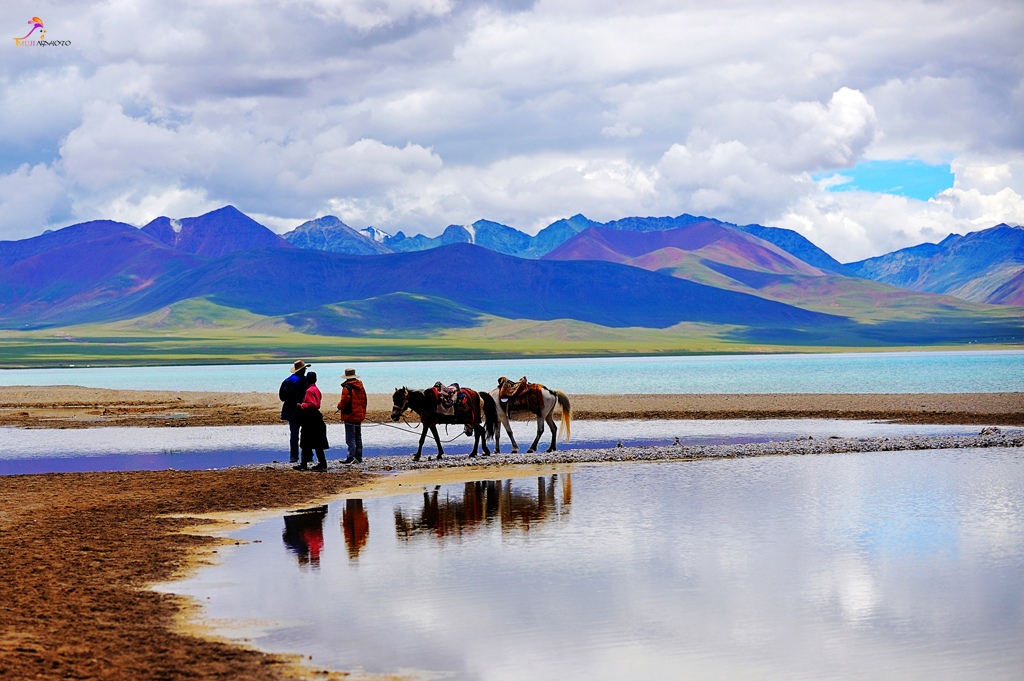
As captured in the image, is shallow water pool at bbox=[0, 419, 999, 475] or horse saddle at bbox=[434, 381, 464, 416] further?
shallow water pool at bbox=[0, 419, 999, 475]

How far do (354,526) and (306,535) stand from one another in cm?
86

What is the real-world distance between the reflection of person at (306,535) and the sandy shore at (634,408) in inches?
861

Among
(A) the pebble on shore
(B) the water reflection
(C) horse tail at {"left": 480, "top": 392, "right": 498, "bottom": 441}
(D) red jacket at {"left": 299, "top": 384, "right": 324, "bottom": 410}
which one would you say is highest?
(D) red jacket at {"left": 299, "top": 384, "right": 324, "bottom": 410}

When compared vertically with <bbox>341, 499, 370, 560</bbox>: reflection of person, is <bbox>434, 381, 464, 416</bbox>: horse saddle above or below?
above

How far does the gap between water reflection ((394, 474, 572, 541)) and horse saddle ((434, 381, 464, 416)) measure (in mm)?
3692

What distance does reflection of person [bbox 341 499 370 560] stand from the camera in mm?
13625

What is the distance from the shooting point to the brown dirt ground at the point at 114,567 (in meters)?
8.47

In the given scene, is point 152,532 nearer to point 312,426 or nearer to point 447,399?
point 312,426

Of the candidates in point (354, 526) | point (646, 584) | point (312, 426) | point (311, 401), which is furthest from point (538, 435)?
point (646, 584)

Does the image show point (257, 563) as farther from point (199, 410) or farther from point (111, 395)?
point (111, 395)

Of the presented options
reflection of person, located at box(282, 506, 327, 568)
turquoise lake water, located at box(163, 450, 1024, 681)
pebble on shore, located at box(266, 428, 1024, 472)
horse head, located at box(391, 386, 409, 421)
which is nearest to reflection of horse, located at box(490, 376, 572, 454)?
pebble on shore, located at box(266, 428, 1024, 472)

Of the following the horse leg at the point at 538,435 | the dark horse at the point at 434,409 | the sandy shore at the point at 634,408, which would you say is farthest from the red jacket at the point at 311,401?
the sandy shore at the point at 634,408

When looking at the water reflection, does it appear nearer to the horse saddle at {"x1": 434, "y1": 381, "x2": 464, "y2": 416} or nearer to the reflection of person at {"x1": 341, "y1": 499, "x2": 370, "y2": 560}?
the reflection of person at {"x1": 341, "y1": 499, "x2": 370, "y2": 560}

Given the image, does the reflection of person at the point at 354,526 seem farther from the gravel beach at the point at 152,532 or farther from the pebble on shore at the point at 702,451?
the pebble on shore at the point at 702,451
